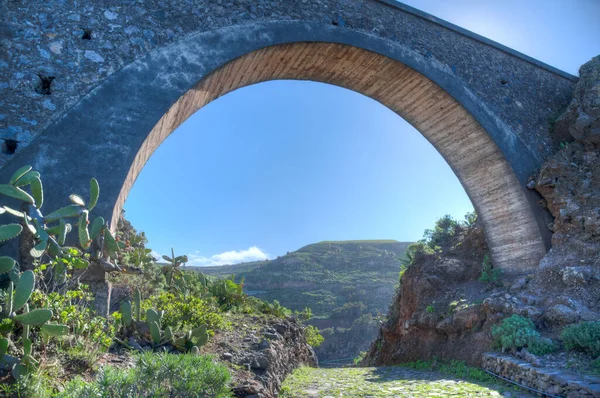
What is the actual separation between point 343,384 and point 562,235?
4879 millimetres

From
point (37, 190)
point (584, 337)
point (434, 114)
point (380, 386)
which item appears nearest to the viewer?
point (37, 190)

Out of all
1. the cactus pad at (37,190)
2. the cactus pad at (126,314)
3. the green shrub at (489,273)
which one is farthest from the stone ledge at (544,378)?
the cactus pad at (37,190)

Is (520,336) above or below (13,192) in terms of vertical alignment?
below

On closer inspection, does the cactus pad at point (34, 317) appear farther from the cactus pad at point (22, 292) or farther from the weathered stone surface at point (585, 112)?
the weathered stone surface at point (585, 112)

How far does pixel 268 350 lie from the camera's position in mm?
5148

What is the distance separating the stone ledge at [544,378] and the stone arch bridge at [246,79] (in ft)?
9.10

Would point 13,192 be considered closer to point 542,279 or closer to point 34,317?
point 34,317

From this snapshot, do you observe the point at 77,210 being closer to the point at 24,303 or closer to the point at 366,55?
the point at 24,303

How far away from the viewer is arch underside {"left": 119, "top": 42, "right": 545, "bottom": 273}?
6973mm

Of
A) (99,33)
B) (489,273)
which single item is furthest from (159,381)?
(489,273)

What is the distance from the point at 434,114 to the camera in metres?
8.32

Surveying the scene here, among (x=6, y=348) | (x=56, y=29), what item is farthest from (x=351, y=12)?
(x=6, y=348)

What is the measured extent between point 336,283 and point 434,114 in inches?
902

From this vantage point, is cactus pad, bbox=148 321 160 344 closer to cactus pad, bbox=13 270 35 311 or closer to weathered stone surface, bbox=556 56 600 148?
cactus pad, bbox=13 270 35 311
